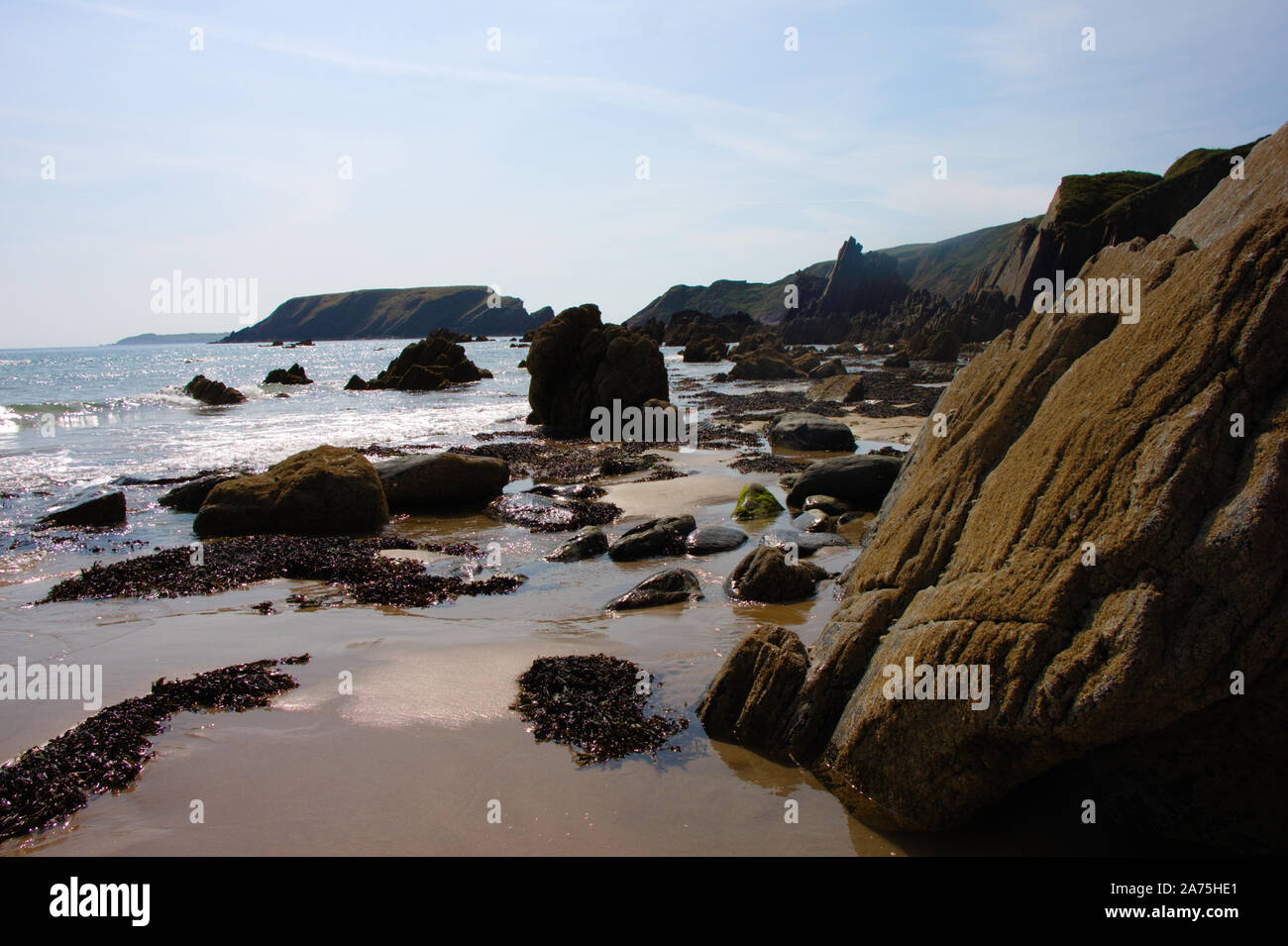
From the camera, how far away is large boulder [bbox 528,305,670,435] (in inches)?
1105

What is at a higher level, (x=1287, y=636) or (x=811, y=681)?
(x=1287, y=636)

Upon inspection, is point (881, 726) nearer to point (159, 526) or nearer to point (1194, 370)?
point (1194, 370)

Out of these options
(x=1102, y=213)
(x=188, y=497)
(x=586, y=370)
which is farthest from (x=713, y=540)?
(x=1102, y=213)

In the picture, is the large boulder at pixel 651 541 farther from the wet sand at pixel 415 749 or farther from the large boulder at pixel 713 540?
the wet sand at pixel 415 749

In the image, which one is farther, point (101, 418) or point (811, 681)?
point (101, 418)

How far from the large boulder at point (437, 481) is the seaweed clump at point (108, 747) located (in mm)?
8190

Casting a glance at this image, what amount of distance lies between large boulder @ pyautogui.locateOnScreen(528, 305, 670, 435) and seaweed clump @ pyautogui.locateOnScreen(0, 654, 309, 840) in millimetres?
21095

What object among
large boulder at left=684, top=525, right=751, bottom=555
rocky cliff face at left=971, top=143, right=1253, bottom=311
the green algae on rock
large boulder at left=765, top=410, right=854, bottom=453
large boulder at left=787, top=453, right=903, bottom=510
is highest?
rocky cliff face at left=971, top=143, right=1253, bottom=311

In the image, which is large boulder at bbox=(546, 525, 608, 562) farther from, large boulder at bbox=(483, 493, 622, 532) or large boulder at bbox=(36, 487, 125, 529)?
large boulder at bbox=(36, 487, 125, 529)

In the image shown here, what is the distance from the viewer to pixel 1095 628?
150 inches

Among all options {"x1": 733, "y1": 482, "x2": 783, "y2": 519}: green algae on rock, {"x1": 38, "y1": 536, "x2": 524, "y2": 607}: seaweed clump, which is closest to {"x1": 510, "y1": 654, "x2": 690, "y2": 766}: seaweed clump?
{"x1": 38, "y1": 536, "x2": 524, "y2": 607}: seaweed clump
